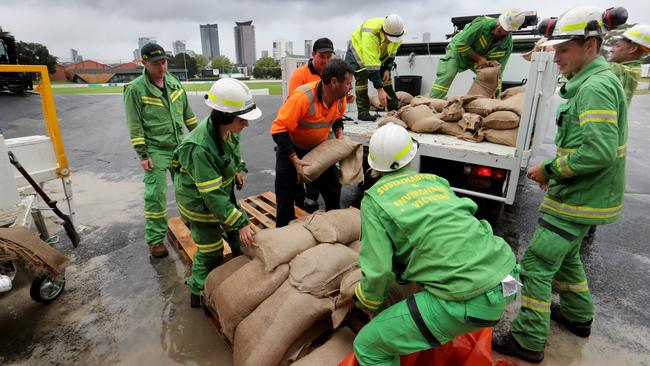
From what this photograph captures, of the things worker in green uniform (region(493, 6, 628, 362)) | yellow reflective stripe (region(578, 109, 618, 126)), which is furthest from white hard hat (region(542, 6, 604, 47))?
yellow reflective stripe (region(578, 109, 618, 126))

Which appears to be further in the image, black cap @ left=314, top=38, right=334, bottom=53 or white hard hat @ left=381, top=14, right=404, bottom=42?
white hard hat @ left=381, top=14, right=404, bottom=42

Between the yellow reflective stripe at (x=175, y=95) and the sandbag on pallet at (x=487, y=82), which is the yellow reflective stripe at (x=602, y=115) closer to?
the sandbag on pallet at (x=487, y=82)

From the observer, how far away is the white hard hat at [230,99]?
215 cm

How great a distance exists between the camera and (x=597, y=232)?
393 cm

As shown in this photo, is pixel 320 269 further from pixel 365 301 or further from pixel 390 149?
pixel 390 149

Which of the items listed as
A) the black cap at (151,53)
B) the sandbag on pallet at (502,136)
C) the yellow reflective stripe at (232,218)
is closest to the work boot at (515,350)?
the sandbag on pallet at (502,136)

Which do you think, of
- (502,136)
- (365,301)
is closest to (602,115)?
(502,136)

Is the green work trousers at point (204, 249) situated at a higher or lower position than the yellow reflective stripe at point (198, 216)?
lower

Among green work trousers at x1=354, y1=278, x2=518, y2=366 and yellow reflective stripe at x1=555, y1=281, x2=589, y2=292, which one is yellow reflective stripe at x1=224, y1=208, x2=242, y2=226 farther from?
yellow reflective stripe at x1=555, y1=281, x2=589, y2=292

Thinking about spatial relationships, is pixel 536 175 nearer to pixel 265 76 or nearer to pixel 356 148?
pixel 356 148

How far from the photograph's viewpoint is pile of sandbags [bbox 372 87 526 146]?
10.1 ft

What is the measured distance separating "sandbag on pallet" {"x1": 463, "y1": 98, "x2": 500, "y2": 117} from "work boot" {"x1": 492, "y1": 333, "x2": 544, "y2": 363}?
186 cm

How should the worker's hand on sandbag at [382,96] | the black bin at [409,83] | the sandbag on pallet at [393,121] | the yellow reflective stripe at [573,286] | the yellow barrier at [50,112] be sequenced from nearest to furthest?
the yellow reflective stripe at [573,286] → the yellow barrier at [50,112] → the sandbag on pallet at [393,121] → the worker's hand on sandbag at [382,96] → the black bin at [409,83]

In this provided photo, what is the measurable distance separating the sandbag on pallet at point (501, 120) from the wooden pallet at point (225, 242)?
71.2 inches
